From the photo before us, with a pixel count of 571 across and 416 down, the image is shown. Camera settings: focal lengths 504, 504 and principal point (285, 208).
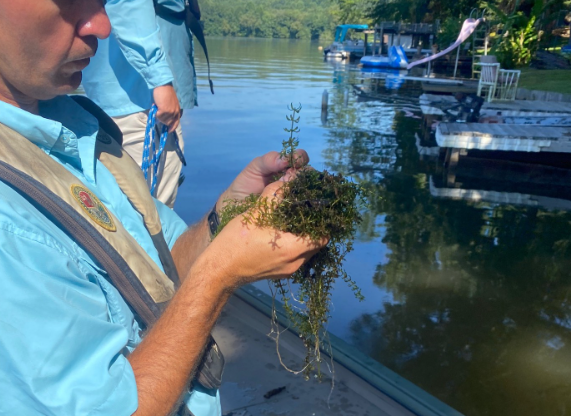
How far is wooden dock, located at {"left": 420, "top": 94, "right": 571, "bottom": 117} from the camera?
12312mm

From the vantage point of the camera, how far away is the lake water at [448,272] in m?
4.70

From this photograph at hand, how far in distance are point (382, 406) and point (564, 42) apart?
36.4 meters

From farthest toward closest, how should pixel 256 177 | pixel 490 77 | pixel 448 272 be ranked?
pixel 490 77 → pixel 448 272 → pixel 256 177

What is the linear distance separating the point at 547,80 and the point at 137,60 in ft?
62.3

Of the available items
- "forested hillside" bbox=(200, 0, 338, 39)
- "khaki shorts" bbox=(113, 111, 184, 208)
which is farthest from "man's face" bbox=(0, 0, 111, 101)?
"forested hillside" bbox=(200, 0, 338, 39)

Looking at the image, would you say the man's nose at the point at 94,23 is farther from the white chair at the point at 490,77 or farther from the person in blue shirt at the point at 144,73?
the white chair at the point at 490,77

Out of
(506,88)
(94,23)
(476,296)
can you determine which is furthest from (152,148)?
(506,88)

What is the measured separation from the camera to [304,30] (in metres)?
127

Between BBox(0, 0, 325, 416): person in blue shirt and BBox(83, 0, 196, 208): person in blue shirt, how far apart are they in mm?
1609

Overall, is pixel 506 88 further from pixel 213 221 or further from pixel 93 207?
pixel 93 207

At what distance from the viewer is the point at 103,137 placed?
2.00 m

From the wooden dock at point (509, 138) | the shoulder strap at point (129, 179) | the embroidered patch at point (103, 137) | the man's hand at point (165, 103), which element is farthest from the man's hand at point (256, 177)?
the wooden dock at point (509, 138)

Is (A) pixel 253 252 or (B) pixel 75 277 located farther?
(A) pixel 253 252

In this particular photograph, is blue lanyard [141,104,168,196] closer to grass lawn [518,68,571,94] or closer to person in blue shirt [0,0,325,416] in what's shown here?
person in blue shirt [0,0,325,416]
